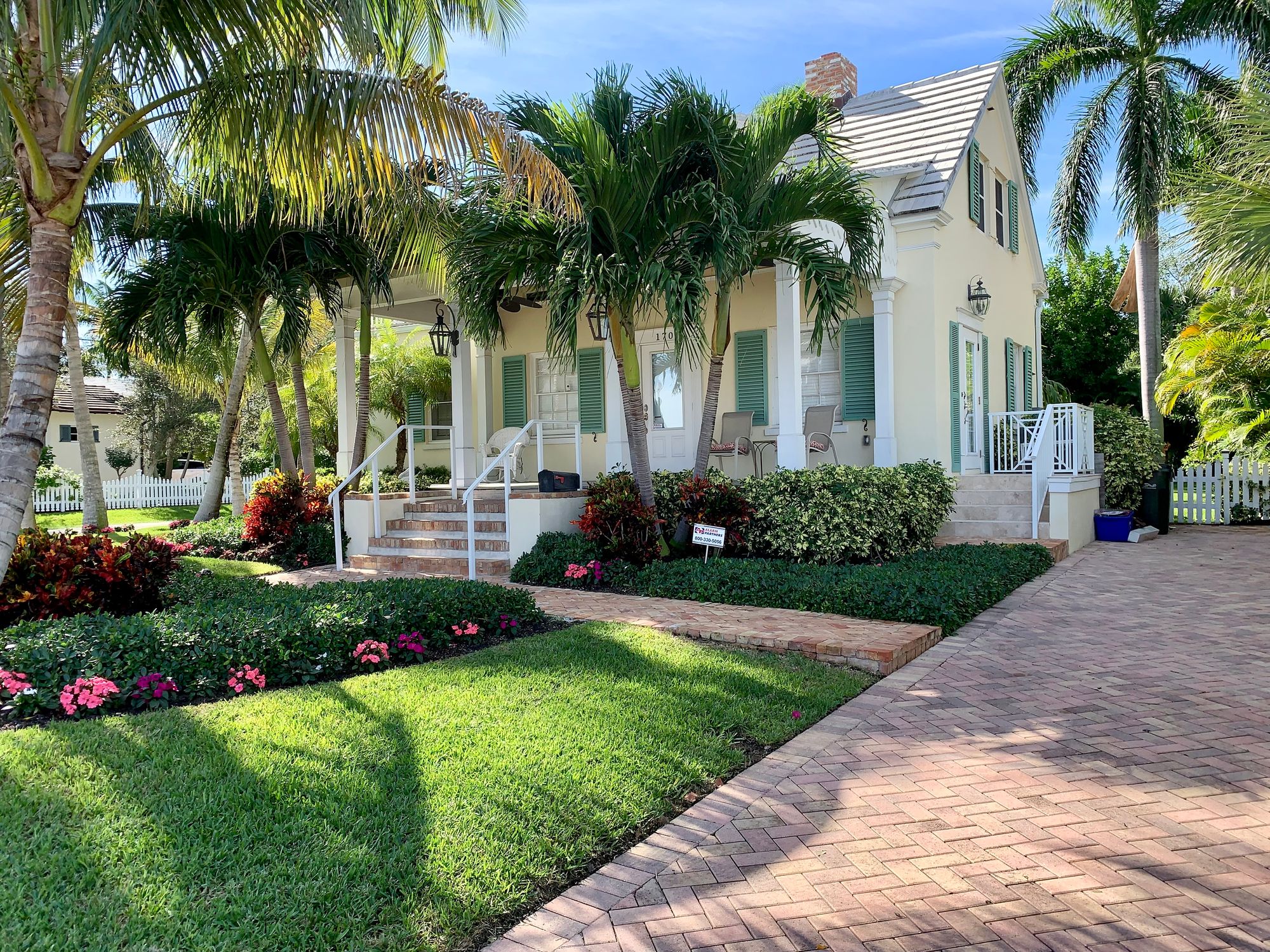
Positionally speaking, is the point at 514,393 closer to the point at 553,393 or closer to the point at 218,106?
the point at 553,393

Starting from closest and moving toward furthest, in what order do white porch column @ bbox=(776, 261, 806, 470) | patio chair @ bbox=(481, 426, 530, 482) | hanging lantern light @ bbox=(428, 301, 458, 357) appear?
white porch column @ bbox=(776, 261, 806, 470) < hanging lantern light @ bbox=(428, 301, 458, 357) < patio chair @ bbox=(481, 426, 530, 482)

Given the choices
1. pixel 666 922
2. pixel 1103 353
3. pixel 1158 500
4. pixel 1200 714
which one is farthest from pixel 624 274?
pixel 1103 353

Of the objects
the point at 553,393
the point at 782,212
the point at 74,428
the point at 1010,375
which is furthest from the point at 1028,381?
the point at 74,428

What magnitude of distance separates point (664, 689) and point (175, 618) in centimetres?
314

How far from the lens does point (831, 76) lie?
15578mm

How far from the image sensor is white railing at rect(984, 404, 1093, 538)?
37.3 feet

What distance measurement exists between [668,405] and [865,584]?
259 inches

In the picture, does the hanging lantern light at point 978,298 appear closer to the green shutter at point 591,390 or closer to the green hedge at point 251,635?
the green shutter at point 591,390

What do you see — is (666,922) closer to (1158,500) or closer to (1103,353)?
(1158,500)

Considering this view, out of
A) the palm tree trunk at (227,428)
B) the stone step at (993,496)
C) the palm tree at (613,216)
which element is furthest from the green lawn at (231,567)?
the stone step at (993,496)

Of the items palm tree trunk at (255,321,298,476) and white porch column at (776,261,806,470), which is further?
palm tree trunk at (255,321,298,476)

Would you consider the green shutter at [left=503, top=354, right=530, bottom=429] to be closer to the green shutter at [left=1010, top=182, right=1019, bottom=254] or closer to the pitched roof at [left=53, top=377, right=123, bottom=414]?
the green shutter at [left=1010, top=182, right=1019, bottom=254]

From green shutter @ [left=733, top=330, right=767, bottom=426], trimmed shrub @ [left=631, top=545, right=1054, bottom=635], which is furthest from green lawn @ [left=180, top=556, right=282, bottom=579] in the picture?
green shutter @ [left=733, top=330, right=767, bottom=426]

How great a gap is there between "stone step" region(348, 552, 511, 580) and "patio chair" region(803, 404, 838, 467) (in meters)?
4.68
